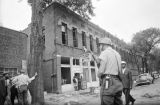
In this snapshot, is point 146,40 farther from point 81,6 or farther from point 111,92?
point 111,92

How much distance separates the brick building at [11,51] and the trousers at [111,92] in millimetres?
14337

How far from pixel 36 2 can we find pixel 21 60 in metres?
10.2

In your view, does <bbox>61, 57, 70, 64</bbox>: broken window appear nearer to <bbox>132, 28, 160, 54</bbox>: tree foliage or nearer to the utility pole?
the utility pole

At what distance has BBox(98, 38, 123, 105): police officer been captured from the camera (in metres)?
3.01

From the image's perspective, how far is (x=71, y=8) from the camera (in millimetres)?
19438

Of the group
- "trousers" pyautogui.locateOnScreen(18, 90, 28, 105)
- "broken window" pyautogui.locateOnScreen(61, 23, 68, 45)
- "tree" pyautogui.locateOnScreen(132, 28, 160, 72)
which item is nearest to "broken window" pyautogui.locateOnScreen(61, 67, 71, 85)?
"broken window" pyautogui.locateOnScreen(61, 23, 68, 45)

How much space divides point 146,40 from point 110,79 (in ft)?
139

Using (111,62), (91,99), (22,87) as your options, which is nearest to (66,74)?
(91,99)

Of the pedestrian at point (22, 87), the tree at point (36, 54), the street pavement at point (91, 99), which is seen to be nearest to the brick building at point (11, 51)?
the street pavement at point (91, 99)

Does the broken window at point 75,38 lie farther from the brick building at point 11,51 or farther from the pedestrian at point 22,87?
the pedestrian at point 22,87

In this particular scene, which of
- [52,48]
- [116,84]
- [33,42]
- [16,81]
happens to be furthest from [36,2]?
[52,48]

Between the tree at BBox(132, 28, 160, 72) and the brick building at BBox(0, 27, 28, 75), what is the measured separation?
2990 cm

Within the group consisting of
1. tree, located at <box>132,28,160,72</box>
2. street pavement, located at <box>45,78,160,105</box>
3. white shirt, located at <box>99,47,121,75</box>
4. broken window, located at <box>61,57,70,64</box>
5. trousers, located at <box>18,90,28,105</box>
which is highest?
tree, located at <box>132,28,160,72</box>

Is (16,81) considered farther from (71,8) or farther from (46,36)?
(71,8)
